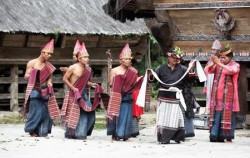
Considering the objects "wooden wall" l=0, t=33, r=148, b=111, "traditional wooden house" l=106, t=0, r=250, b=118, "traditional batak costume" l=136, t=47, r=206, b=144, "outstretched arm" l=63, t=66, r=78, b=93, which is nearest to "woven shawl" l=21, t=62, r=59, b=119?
"outstretched arm" l=63, t=66, r=78, b=93

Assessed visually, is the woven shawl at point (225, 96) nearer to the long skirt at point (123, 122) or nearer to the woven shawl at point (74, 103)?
the long skirt at point (123, 122)

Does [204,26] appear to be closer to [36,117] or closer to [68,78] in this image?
[68,78]

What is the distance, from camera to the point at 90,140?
14.6 meters

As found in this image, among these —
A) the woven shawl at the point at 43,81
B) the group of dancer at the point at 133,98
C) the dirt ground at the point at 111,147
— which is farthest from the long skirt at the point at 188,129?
the woven shawl at the point at 43,81

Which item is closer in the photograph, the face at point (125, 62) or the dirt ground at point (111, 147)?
the dirt ground at point (111, 147)

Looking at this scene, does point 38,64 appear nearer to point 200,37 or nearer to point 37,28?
point 200,37

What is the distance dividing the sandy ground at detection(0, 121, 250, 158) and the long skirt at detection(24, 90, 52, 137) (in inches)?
7.0

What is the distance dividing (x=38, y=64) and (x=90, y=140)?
179 cm

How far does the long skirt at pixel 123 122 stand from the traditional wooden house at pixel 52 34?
7.59 m

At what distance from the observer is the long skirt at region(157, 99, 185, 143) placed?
1406cm

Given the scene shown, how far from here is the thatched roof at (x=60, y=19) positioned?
2241cm

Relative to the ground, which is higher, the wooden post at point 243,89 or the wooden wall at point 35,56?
the wooden wall at point 35,56

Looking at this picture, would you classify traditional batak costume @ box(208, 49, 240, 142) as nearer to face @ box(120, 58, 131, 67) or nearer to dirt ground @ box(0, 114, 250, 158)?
dirt ground @ box(0, 114, 250, 158)

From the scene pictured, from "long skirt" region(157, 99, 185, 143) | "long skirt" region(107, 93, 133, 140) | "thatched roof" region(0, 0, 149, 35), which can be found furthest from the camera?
"thatched roof" region(0, 0, 149, 35)
